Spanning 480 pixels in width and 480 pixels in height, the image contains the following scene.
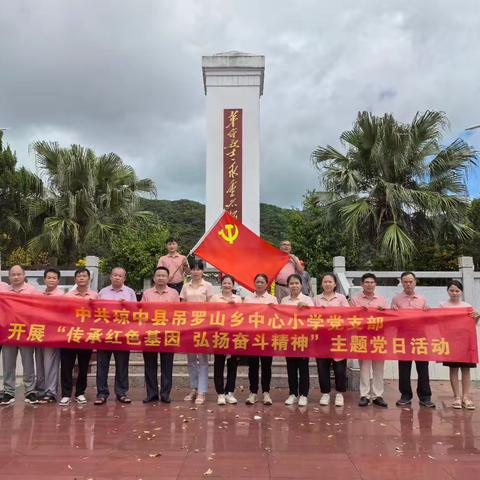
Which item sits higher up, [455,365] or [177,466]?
[455,365]

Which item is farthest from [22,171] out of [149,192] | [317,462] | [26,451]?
[317,462]

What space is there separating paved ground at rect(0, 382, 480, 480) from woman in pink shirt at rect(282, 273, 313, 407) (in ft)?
0.42

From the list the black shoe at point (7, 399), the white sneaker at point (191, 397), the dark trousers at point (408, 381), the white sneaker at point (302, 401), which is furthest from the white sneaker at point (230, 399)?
the black shoe at point (7, 399)

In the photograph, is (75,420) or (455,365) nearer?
(75,420)

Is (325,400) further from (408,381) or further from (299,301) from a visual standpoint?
(299,301)

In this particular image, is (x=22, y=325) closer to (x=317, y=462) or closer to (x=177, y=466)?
(x=177, y=466)

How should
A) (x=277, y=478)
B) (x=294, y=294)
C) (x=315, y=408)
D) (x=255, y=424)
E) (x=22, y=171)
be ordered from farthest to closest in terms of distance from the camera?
(x=22, y=171) → (x=294, y=294) → (x=315, y=408) → (x=255, y=424) → (x=277, y=478)

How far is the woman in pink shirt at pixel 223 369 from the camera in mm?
4992

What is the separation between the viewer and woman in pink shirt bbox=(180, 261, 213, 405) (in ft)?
16.8

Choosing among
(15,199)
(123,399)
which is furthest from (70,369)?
(15,199)

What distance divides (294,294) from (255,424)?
1.44 metres

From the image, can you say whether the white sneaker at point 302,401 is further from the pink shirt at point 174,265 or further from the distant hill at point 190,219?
the distant hill at point 190,219

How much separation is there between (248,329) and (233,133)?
5.01m

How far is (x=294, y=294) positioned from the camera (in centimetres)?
519
